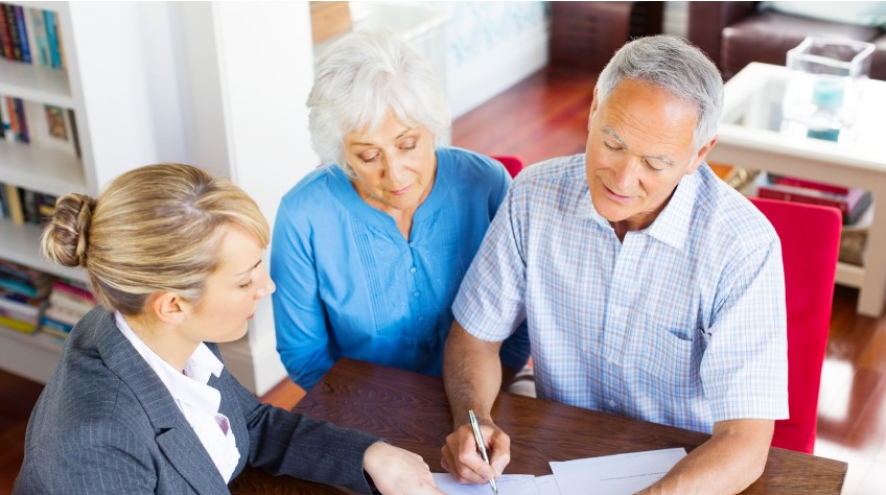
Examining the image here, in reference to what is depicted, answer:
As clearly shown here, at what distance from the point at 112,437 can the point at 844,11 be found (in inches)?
175

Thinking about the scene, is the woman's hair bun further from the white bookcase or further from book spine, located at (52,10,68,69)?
book spine, located at (52,10,68,69)

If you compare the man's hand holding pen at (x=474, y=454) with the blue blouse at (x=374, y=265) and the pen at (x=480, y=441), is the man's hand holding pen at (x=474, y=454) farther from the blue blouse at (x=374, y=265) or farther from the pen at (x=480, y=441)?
the blue blouse at (x=374, y=265)

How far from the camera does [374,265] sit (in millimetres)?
1945

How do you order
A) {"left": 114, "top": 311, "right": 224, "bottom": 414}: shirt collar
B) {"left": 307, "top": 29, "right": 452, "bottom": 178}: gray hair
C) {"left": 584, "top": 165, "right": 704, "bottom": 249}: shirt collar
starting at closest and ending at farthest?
{"left": 114, "top": 311, "right": 224, "bottom": 414}: shirt collar
{"left": 584, "top": 165, "right": 704, "bottom": 249}: shirt collar
{"left": 307, "top": 29, "right": 452, "bottom": 178}: gray hair

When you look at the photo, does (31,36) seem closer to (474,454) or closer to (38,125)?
(38,125)

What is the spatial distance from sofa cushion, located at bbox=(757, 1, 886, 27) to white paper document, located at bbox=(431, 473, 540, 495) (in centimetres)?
399

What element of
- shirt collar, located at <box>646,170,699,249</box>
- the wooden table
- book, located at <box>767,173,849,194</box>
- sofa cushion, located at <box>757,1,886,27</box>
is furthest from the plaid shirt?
sofa cushion, located at <box>757,1,886,27</box>

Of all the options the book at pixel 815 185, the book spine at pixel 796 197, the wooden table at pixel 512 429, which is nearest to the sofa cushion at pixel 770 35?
the book at pixel 815 185

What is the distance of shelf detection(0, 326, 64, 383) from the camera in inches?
117

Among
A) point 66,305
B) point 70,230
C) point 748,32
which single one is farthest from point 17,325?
point 748,32

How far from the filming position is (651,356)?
68.0 inches

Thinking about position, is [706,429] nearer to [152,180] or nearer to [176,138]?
[152,180]

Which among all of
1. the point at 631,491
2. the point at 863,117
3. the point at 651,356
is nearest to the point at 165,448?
the point at 631,491

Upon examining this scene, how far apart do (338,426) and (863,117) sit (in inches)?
99.7
